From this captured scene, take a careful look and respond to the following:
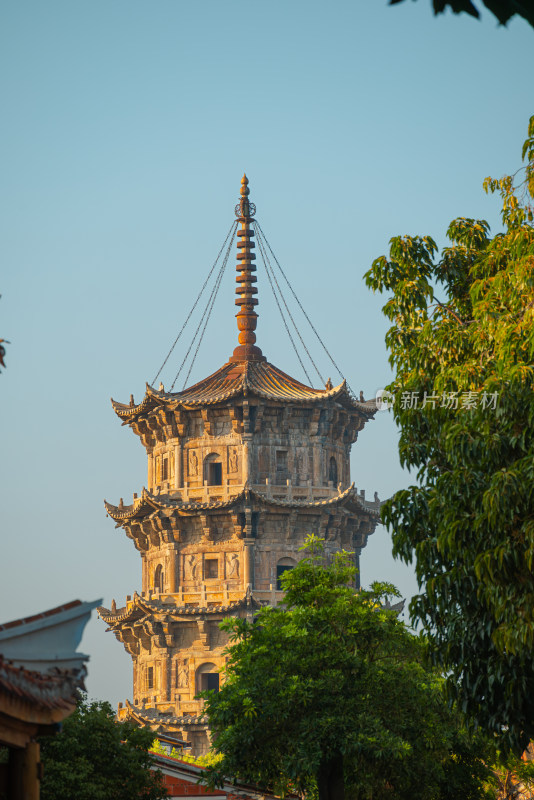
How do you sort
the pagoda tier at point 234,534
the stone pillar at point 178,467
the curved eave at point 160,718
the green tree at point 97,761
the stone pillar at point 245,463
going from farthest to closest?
the stone pillar at point 178,467
the stone pillar at point 245,463
the pagoda tier at point 234,534
the curved eave at point 160,718
the green tree at point 97,761

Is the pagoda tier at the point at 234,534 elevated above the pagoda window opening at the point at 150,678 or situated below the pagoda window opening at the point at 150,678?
above

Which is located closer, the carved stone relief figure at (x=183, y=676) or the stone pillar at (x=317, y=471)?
the carved stone relief figure at (x=183, y=676)

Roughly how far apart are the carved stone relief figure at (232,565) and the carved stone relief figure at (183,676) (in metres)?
3.96

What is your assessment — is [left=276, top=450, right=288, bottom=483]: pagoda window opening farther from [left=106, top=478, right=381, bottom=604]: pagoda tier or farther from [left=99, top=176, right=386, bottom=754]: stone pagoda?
[left=106, top=478, right=381, bottom=604]: pagoda tier

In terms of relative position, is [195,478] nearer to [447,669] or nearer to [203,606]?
[203,606]

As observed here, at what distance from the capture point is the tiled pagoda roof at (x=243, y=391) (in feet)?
172

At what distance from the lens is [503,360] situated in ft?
50.4

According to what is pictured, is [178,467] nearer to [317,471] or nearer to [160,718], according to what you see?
[317,471]

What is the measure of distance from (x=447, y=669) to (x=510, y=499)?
3299mm

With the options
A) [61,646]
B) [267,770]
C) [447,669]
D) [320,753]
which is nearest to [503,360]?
[447,669]

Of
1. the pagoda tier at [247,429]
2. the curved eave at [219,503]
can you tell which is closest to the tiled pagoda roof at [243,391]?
the pagoda tier at [247,429]

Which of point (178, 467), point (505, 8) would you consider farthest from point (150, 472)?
point (505, 8)

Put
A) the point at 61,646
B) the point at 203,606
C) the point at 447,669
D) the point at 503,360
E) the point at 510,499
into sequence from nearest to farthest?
the point at 61,646 → the point at 510,499 → the point at 503,360 → the point at 447,669 → the point at 203,606

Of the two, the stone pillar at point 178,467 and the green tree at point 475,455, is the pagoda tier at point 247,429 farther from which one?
the green tree at point 475,455
